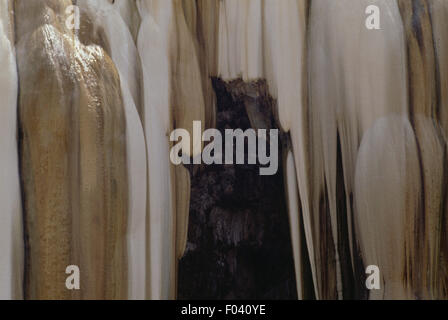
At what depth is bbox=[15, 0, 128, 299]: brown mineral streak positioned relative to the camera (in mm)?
1479

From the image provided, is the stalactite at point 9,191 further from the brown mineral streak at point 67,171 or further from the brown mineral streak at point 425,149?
the brown mineral streak at point 425,149

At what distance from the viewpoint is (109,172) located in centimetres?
152

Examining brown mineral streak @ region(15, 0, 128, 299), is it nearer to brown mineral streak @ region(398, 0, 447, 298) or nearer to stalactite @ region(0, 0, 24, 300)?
stalactite @ region(0, 0, 24, 300)

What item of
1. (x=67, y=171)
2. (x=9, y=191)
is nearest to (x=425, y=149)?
(x=67, y=171)

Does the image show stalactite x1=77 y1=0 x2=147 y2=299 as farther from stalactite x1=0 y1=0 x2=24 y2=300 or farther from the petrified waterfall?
stalactite x1=0 y1=0 x2=24 y2=300

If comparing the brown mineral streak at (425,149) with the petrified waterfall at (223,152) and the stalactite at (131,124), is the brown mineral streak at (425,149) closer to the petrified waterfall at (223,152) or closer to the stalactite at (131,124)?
the petrified waterfall at (223,152)

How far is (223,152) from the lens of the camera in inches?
61.9

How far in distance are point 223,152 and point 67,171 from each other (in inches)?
18.2

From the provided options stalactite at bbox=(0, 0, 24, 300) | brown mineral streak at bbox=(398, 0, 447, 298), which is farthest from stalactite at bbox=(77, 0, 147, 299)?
brown mineral streak at bbox=(398, 0, 447, 298)

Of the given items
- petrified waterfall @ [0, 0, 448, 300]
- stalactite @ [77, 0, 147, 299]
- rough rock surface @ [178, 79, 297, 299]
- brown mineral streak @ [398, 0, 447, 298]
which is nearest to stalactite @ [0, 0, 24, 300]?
petrified waterfall @ [0, 0, 448, 300]

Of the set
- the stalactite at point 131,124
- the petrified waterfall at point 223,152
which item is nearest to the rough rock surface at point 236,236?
the petrified waterfall at point 223,152

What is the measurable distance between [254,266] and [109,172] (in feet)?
1.69

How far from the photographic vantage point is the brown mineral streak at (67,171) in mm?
1479

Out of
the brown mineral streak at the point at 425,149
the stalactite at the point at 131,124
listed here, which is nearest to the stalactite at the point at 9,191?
the stalactite at the point at 131,124
